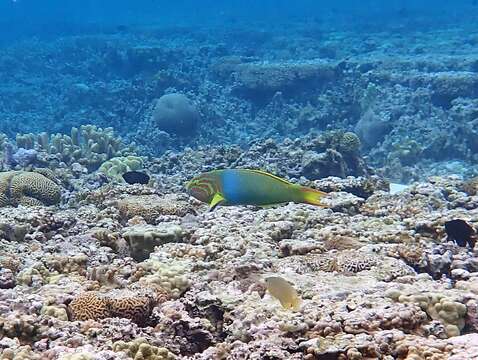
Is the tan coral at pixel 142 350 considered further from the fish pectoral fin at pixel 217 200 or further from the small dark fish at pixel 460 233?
the small dark fish at pixel 460 233

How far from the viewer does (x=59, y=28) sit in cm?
3719

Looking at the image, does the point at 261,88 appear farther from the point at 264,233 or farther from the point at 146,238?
the point at 146,238

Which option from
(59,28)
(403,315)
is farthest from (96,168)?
(59,28)

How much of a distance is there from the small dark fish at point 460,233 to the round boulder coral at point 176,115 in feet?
41.9

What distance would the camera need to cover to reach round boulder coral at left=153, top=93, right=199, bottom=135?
666 inches

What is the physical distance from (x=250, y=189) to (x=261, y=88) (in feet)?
50.5

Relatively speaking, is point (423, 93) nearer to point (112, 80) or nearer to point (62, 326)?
point (112, 80)

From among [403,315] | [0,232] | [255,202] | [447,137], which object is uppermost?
[255,202]

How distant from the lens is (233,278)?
401 centimetres

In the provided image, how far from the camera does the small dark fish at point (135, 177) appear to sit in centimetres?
739

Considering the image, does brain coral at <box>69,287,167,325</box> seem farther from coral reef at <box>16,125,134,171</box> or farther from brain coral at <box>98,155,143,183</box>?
coral reef at <box>16,125,134,171</box>

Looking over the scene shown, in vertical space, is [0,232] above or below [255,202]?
below

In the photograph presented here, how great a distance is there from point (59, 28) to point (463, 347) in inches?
1529

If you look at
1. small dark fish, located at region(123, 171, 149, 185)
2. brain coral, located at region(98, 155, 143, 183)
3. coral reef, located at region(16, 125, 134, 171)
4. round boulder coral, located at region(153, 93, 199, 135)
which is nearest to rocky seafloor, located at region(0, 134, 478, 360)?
small dark fish, located at region(123, 171, 149, 185)
